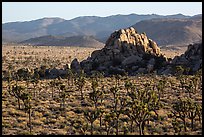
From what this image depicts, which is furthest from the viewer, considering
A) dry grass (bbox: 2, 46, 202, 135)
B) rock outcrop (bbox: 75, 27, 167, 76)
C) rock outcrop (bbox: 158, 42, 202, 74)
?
rock outcrop (bbox: 75, 27, 167, 76)

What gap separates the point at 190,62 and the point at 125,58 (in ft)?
48.4

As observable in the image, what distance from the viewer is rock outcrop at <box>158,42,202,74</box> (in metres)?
77.2

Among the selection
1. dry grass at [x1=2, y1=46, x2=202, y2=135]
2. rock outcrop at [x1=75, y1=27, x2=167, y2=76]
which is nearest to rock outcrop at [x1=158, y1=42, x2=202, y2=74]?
rock outcrop at [x1=75, y1=27, x2=167, y2=76]

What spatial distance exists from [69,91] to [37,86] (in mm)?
7951

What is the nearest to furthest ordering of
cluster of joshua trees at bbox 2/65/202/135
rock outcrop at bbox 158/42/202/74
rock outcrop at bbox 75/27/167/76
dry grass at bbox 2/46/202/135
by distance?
cluster of joshua trees at bbox 2/65/202/135 → dry grass at bbox 2/46/202/135 → rock outcrop at bbox 158/42/202/74 → rock outcrop at bbox 75/27/167/76

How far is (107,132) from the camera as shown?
114ft

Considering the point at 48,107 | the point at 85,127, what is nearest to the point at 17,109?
the point at 48,107

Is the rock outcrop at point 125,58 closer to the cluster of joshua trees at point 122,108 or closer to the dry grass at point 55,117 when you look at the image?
the cluster of joshua trees at point 122,108

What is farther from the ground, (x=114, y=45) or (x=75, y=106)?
(x=114, y=45)

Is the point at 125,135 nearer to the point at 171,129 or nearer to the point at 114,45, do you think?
the point at 171,129

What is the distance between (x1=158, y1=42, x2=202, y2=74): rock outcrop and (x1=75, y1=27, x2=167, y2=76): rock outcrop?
2.89m

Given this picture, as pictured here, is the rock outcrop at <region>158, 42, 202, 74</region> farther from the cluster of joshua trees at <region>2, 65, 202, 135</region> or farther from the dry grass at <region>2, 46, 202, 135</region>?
the dry grass at <region>2, 46, 202, 135</region>

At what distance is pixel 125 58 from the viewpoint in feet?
272

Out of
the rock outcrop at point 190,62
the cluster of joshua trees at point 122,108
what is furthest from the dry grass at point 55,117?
the rock outcrop at point 190,62
